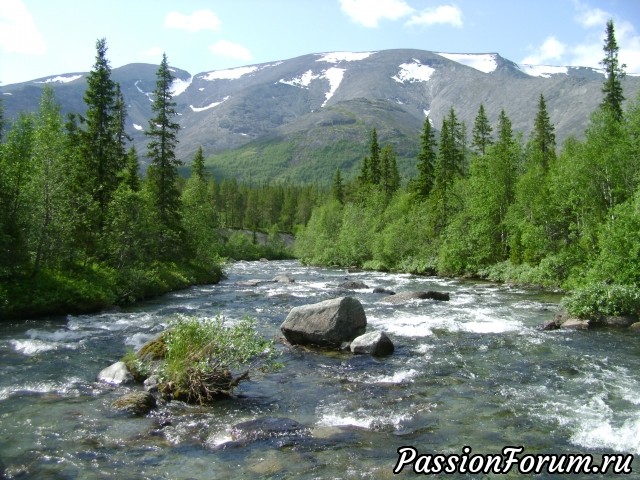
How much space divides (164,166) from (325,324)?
3148 centimetres

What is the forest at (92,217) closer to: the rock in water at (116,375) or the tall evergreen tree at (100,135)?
the tall evergreen tree at (100,135)

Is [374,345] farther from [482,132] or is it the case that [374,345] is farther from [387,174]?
[387,174]

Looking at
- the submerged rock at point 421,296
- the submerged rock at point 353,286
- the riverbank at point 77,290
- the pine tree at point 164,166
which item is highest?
the pine tree at point 164,166

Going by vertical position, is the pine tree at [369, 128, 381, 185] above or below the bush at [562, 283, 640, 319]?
above

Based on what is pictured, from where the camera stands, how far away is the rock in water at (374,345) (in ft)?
56.1

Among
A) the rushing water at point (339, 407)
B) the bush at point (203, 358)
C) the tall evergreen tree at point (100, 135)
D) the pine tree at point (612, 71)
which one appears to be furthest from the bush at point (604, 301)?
the pine tree at point (612, 71)

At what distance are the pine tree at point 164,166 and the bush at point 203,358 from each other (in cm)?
3026

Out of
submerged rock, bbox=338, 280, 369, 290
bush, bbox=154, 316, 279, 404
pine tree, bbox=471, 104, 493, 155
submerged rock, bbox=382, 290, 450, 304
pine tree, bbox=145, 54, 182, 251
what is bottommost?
submerged rock, bbox=338, 280, 369, 290

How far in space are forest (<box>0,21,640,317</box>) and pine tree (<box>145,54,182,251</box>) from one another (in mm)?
147

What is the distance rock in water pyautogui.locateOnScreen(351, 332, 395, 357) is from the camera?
56.1 ft

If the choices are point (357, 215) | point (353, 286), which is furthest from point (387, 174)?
point (353, 286)

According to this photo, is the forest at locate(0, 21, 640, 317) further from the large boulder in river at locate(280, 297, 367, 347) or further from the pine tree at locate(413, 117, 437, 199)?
the large boulder in river at locate(280, 297, 367, 347)

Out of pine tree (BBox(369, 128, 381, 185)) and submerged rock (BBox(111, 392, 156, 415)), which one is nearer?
submerged rock (BBox(111, 392, 156, 415))

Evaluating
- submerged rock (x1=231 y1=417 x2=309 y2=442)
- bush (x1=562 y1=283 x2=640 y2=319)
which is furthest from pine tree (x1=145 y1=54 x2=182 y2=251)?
submerged rock (x1=231 y1=417 x2=309 y2=442)
